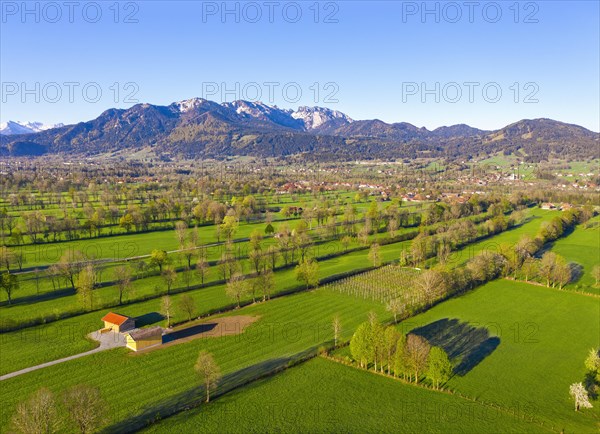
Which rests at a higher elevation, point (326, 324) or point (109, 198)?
point (109, 198)

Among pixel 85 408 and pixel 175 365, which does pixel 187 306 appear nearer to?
pixel 175 365

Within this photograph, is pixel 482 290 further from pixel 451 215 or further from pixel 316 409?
pixel 451 215

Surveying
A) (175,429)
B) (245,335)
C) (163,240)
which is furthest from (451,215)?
(175,429)

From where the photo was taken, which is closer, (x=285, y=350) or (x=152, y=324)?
(x=285, y=350)

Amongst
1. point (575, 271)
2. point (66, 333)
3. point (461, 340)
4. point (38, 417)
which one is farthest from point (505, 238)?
point (38, 417)

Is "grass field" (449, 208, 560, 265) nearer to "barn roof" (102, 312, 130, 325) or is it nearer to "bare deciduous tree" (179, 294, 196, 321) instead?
"bare deciduous tree" (179, 294, 196, 321)

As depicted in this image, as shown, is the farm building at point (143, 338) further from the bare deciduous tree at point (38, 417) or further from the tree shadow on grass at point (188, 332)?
the bare deciduous tree at point (38, 417)
